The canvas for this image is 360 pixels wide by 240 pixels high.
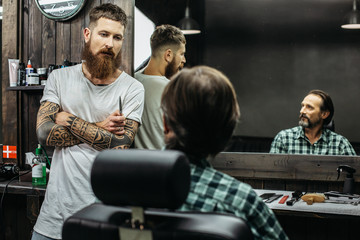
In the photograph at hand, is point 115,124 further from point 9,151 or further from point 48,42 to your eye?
point 9,151

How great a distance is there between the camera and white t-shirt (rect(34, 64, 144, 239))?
2303 millimetres

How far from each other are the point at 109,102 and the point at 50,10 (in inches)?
49.0

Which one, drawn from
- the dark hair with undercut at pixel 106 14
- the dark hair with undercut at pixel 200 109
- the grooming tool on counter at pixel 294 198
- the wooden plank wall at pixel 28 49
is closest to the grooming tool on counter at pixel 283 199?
the grooming tool on counter at pixel 294 198

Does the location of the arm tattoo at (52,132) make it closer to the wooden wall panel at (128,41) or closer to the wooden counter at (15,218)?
the wooden wall panel at (128,41)

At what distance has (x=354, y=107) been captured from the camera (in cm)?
652

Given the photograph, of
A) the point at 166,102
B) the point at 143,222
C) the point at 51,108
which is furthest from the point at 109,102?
the point at 143,222

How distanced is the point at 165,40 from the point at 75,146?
102 centimetres

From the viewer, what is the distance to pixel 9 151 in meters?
3.49

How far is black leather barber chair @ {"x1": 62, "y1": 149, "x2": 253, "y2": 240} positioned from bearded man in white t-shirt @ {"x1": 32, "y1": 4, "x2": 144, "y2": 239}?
4.29 ft

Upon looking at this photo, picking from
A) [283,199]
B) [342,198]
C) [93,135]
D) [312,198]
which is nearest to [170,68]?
[93,135]

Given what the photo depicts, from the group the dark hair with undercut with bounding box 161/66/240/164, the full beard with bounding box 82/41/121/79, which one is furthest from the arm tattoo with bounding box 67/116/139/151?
the dark hair with undercut with bounding box 161/66/240/164

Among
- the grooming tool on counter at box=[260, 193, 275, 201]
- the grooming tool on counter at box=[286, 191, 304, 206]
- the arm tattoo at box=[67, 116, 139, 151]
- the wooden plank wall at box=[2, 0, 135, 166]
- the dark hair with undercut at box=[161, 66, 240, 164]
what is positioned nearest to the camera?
the dark hair with undercut at box=[161, 66, 240, 164]

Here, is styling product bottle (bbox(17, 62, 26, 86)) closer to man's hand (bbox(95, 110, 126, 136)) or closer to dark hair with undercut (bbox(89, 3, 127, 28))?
dark hair with undercut (bbox(89, 3, 127, 28))

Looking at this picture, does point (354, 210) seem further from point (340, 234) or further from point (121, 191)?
point (121, 191)
